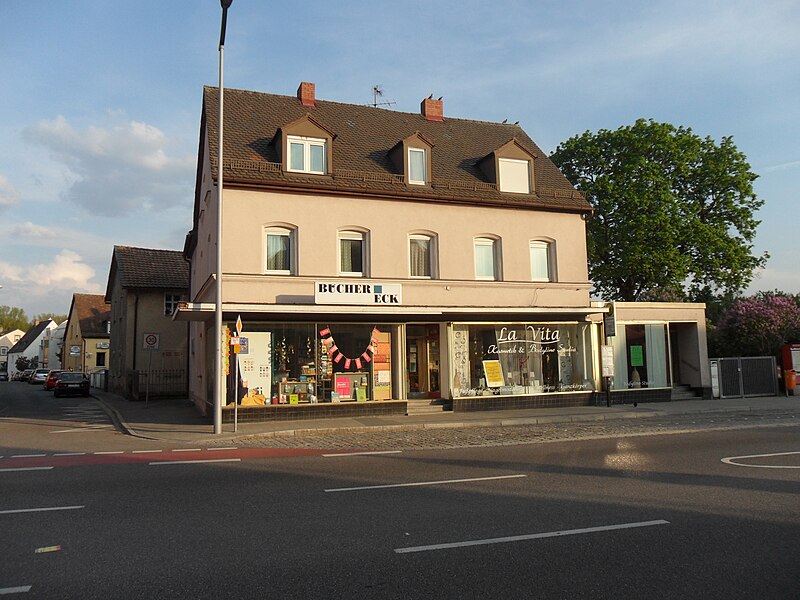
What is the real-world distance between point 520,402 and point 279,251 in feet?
30.7

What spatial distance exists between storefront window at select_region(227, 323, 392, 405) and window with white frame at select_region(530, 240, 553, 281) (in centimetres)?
596

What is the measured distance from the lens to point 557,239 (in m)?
22.1

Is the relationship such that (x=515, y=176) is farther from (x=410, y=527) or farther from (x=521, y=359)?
(x=410, y=527)

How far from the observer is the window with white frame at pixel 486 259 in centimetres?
2125

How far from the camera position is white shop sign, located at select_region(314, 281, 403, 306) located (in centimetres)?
1831

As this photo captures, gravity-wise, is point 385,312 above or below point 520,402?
above

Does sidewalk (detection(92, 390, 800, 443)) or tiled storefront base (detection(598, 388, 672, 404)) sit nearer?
sidewalk (detection(92, 390, 800, 443))

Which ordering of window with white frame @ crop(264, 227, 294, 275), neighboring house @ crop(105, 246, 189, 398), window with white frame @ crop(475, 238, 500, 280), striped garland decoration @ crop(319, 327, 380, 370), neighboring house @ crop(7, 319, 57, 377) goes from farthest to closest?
1. neighboring house @ crop(7, 319, 57, 377)
2. neighboring house @ crop(105, 246, 189, 398)
3. window with white frame @ crop(475, 238, 500, 280)
4. striped garland decoration @ crop(319, 327, 380, 370)
5. window with white frame @ crop(264, 227, 294, 275)

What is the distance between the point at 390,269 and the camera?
65.4ft

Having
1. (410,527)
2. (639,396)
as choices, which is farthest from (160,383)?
(410,527)

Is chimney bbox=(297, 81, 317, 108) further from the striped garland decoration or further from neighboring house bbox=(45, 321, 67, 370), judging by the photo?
neighboring house bbox=(45, 321, 67, 370)

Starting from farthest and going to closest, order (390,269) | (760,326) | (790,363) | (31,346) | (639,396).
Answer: (31,346) → (760,326) → (790,363) → (639,396) → (390,269)

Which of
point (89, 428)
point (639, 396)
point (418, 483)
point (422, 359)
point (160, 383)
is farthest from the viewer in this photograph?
point (160, 383)

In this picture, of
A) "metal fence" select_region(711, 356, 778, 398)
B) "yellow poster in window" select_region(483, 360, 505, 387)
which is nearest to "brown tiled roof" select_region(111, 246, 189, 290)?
"yellow poster in window" select_region(483, 360, 505, 387)
